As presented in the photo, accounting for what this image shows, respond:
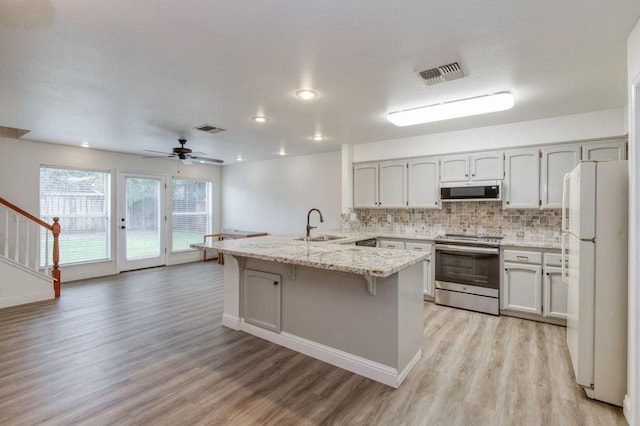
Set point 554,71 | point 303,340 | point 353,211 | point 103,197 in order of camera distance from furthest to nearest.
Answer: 1. point 103,197
2. point 353,211
3. point 303,340
4. point 554,71

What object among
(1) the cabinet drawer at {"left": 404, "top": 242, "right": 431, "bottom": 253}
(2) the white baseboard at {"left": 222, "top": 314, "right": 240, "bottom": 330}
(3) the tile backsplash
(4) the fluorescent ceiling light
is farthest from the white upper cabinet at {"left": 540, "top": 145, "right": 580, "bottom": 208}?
(2) the white baseboard at {"left": 222, "top": 314, "right": 240, "bottom": 330}

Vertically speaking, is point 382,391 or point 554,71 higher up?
point 554,71

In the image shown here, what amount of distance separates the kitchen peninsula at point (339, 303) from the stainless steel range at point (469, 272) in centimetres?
156

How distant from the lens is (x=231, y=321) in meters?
3.50

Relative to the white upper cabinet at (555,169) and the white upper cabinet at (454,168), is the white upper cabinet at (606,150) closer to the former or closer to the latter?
the white upper cabinet at (555,169)

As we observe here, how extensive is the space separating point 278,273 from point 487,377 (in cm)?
194

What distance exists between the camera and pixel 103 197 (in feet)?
20.0

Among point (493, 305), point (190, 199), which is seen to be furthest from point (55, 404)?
point (190, 199)

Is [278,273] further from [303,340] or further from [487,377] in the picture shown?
[487,377]

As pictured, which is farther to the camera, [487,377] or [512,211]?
[512,211]

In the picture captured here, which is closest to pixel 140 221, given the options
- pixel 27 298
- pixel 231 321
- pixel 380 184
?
pixel 27 298

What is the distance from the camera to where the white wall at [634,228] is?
183 cm

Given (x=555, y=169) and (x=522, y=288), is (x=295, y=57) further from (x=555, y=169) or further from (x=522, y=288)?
(x=522, y=288)

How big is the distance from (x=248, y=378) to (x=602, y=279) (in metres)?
2.62
